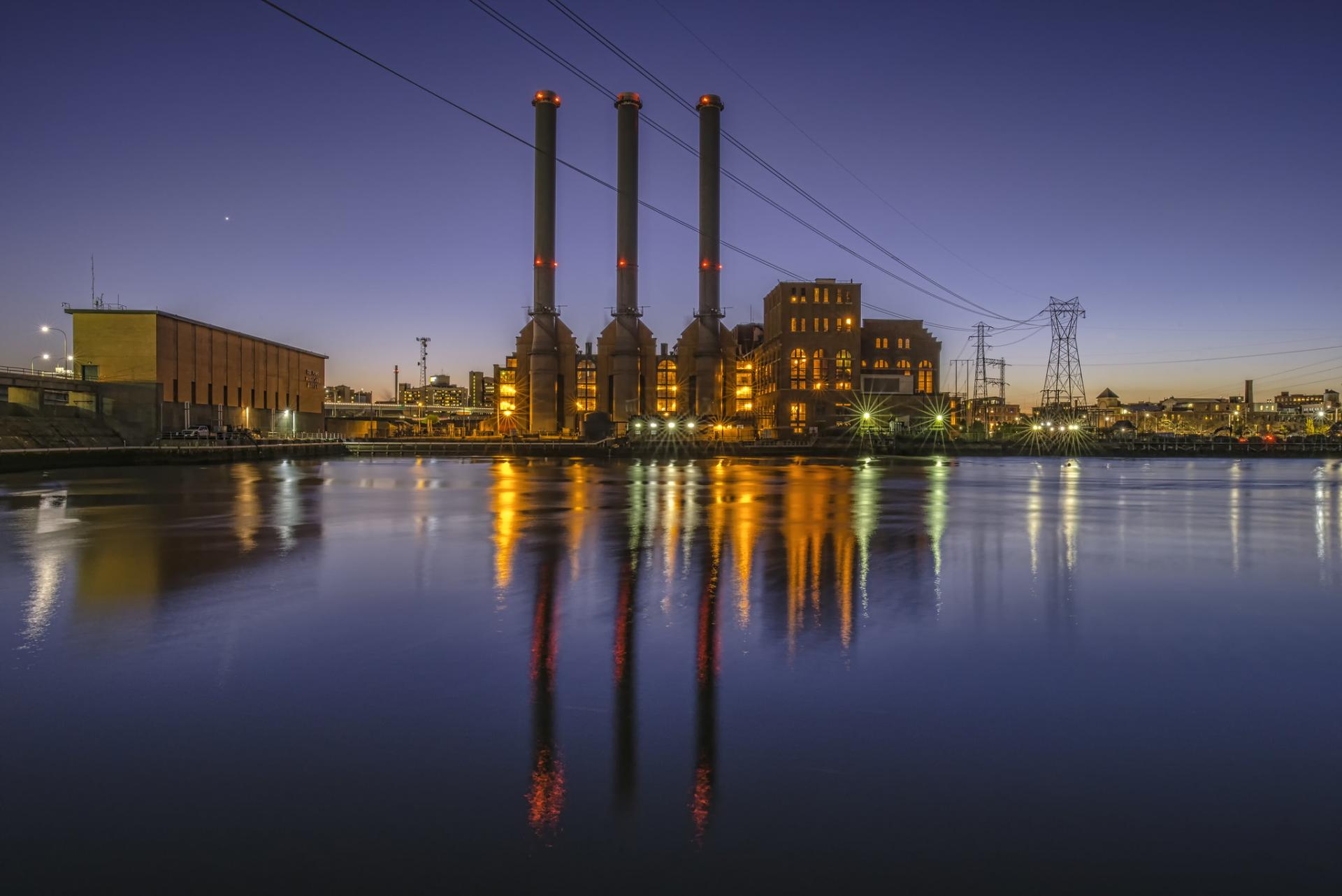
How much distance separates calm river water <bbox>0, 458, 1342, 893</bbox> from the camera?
4.03 meters

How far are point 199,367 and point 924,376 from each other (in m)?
107

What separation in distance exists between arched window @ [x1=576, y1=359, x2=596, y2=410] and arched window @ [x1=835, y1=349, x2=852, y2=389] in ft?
145

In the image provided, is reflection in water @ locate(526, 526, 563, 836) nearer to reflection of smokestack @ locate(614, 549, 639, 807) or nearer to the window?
reflection of smokestack @ locate(614, 549, 639, 807)

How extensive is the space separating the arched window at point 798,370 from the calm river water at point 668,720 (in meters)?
105

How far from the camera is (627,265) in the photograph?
118562 millimetres

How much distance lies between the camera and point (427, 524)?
19.8m

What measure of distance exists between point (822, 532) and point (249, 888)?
50.2ft

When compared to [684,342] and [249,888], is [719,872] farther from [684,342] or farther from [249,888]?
[684,342]

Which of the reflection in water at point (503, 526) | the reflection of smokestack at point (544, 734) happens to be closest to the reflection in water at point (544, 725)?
the reflection of smokestack at point (544, 734)

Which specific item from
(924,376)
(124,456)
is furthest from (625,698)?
(924,376)

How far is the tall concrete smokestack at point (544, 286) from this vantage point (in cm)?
11431

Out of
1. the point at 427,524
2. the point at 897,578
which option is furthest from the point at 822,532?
the point at 427,524

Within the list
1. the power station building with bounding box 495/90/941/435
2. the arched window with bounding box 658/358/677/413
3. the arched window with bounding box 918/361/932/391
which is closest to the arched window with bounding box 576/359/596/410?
the power station building with bounding box 495/90/941/435

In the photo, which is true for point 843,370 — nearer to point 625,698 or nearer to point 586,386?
point 586,386
